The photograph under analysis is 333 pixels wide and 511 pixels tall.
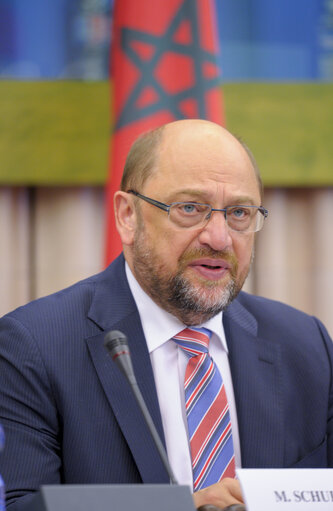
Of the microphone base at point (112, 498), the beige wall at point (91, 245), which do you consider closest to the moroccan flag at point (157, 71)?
the beige wall at point (91, 245)

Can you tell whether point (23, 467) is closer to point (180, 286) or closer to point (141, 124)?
point (180, 286)

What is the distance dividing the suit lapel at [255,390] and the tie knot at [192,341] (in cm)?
11

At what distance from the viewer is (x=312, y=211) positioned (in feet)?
11.9

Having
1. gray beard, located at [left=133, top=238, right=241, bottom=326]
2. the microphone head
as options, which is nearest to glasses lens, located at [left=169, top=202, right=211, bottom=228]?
gray beard, located at [left=133, top=238, right=241, bottom=326]

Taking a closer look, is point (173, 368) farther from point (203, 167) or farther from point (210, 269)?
point (203, 167)

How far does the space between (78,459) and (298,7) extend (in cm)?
253

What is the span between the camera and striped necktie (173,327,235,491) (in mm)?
1750

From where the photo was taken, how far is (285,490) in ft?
4.13

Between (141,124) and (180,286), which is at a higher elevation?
(141,124)

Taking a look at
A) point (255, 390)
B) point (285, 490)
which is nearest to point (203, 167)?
point (255, 390)

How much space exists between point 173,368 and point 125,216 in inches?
16.3

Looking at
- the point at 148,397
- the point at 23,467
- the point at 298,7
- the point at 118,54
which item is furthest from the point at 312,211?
the point at 23,467

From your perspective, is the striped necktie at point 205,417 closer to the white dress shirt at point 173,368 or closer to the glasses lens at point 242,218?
the white dress shirt at point 173,368

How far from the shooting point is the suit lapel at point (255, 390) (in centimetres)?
186
